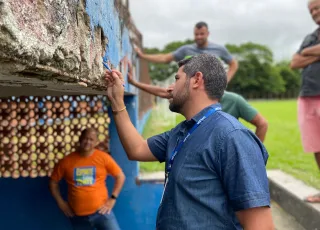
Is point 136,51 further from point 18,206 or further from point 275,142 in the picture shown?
point 275,142

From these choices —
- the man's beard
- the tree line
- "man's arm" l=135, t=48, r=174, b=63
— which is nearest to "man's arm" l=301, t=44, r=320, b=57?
"man's arm" l=135, t=48, r=174, b=63

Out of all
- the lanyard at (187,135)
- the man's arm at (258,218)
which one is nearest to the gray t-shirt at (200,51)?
the lanyard at (187,135)

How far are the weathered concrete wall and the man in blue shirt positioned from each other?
55 centimetres

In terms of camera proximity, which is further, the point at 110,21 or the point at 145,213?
the point at 145,213

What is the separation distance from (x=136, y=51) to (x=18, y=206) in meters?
2.34

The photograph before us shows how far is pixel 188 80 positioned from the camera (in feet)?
7.04

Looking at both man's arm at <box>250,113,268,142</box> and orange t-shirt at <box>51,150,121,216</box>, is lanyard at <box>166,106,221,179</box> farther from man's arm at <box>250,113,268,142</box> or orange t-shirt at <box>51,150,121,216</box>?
man's arm at <box>250,113,268,142</box>

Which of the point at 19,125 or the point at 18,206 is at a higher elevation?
the point at 19,125

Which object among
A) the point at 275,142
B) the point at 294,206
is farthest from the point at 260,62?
Result: the point at 294,206

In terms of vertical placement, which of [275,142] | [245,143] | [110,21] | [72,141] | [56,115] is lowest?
[275,142]

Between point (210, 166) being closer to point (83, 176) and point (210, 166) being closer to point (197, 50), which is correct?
point (83, 176)

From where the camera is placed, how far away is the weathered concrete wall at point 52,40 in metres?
1.00

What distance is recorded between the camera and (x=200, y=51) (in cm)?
482

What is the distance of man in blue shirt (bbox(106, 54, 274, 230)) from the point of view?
1.77 meters
